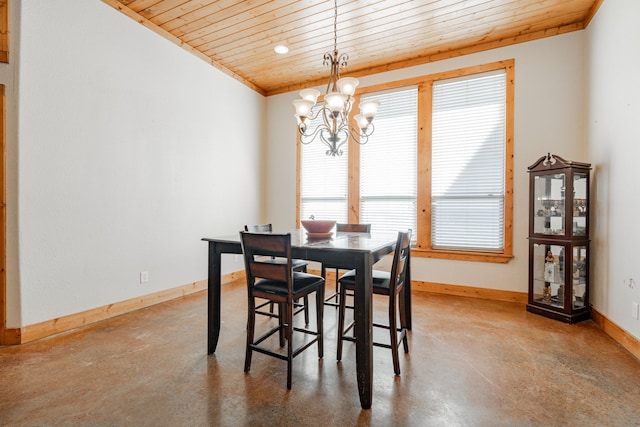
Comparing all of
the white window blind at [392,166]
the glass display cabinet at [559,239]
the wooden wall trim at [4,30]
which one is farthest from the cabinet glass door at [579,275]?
the wooden wall trim at [4,30]

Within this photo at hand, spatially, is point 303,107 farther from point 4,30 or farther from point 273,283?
point 4,30

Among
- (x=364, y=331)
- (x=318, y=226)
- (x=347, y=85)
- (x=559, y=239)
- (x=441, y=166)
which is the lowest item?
(x=364, y=331)

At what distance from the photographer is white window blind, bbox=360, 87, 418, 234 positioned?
4422 millimetres

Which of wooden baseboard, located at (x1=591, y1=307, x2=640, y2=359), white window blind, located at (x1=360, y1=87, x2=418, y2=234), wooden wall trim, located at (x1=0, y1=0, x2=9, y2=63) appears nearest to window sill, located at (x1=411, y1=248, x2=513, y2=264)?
white window blind, located at (x1=360, y1=87, x2=418, y2=234)

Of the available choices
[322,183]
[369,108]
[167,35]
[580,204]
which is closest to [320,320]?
[369,108]

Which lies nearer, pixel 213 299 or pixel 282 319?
pixel 213 299

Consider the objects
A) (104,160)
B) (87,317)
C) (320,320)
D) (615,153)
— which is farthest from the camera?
(104,160)

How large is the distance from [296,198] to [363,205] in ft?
3.84

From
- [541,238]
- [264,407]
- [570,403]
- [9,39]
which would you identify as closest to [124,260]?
[9,39]

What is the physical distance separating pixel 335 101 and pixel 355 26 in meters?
1.66

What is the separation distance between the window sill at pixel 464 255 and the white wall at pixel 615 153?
87 centimetres

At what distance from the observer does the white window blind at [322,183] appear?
195 inches

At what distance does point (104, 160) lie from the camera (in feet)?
10.2

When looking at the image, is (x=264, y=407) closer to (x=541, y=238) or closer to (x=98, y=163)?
(x=98, y=163)
